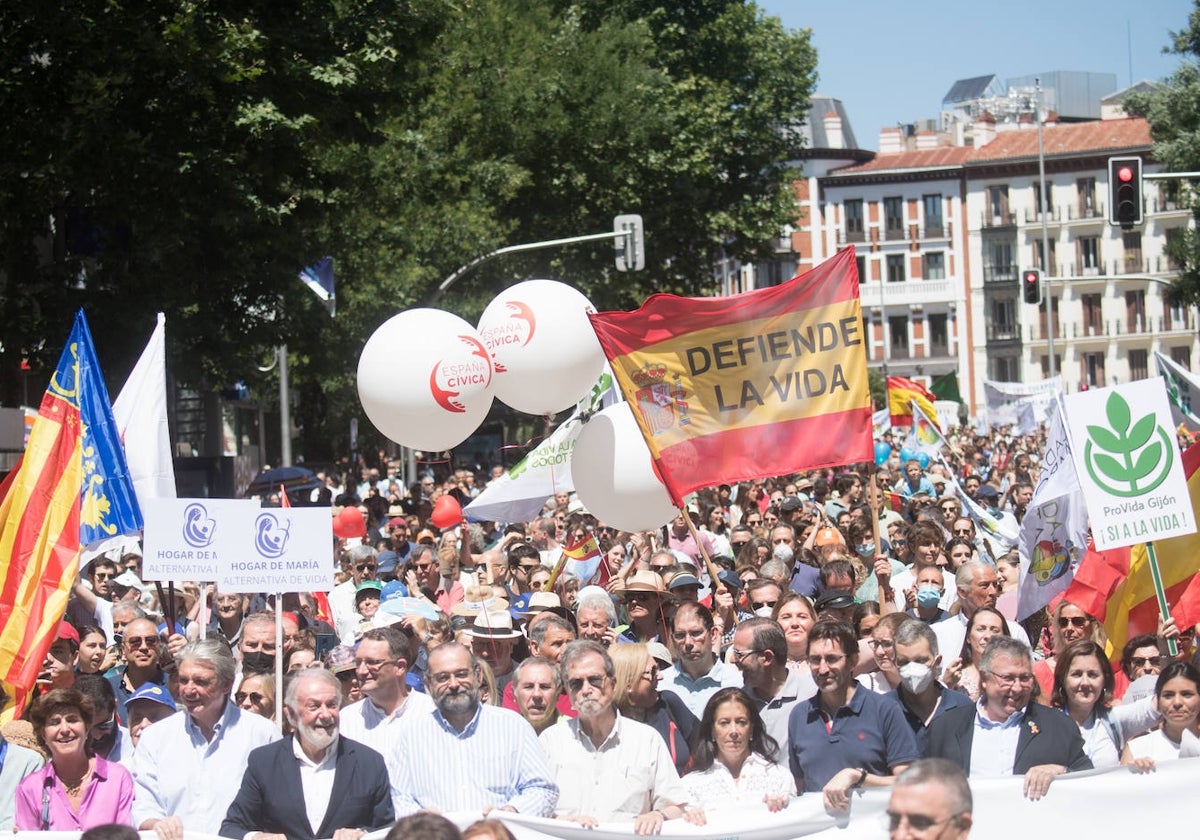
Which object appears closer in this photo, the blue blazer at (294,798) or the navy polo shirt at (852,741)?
the blue blazer at (294,798)

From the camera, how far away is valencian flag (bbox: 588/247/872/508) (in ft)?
29.3

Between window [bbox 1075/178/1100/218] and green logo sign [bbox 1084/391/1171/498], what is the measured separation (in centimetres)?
8057

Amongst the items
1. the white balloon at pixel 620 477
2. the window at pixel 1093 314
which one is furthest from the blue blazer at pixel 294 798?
the window at pixel 1093 314

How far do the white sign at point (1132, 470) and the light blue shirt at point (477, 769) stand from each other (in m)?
3.26

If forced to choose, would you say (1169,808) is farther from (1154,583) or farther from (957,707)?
(1154,583)

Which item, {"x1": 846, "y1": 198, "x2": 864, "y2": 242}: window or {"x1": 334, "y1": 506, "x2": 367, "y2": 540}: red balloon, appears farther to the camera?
{"x1": 846, "y1": 198, "x2": 864, "y2": 242}: window

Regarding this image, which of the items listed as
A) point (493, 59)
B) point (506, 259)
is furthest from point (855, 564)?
point (493, 59)

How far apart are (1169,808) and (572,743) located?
79.4 inches

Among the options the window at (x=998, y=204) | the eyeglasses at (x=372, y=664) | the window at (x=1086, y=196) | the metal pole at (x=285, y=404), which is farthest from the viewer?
the window at (x=998, y=204)

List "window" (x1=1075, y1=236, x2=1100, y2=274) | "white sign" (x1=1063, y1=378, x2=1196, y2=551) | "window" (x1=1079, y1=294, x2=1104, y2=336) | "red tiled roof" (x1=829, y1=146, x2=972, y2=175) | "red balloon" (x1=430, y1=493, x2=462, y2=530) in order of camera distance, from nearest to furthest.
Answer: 1. "white sign" (x1=1063, y1=378, x2=1196, y2=551)
2. "red balloon" (x1=430, y1=493, x2=462, y2=530)
3. "window" (x1=1075, y1=236, x2=1100, y2=274)
4. "window" (x1=1079, y1=294, x2=1104, y2=336)
5. "red tiled roof" (x1=829, y1=146, x2=972, y2=175)

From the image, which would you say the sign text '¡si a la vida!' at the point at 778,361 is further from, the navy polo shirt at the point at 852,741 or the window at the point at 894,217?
the window at the point at 894,217

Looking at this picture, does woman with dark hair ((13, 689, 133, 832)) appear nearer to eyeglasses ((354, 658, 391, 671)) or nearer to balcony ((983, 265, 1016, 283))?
eyeglasses ((354, 658, 391, 671))

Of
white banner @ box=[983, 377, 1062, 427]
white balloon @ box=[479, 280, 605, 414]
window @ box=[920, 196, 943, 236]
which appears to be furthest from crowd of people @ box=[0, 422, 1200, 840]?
window @ box=[920, 196, 943, 236]

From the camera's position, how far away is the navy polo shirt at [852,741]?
6.28 m
